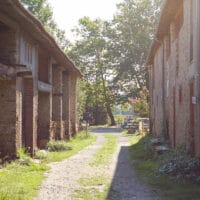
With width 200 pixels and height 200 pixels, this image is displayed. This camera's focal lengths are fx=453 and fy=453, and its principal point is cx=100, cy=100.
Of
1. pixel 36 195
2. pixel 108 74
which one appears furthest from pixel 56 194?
pixel 108 74

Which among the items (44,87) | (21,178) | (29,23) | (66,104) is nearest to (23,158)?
(21,178)

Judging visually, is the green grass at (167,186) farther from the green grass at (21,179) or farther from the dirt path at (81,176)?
the green grass at (21,179)

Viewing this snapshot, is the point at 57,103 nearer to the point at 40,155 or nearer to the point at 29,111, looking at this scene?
the point at 29,111

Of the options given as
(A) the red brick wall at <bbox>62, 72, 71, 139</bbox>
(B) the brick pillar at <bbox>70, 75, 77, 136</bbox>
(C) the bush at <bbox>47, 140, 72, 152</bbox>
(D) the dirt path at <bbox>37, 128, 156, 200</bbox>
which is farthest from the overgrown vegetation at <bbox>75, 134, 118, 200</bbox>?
(B) the brick pillar at <bbox>70, 75, 77, 136</bbox>

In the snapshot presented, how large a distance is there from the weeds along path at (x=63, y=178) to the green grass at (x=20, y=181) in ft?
0.64

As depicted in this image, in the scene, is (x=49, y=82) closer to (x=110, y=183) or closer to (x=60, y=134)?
(x=60, y=134)

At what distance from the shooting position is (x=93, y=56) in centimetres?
5391

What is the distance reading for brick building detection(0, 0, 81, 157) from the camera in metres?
12.2

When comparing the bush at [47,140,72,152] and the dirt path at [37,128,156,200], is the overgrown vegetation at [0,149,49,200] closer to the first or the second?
the dirt path at [37,128,156,200]

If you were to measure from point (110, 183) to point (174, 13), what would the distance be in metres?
6.88

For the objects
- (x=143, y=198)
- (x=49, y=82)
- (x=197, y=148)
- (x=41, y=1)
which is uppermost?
(x=41, y=1)

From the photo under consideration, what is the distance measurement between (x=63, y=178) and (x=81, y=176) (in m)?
0.54

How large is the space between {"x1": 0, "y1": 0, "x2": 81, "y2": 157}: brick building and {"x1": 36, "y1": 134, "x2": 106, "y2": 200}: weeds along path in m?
1.49

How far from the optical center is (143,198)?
8.44 meters
